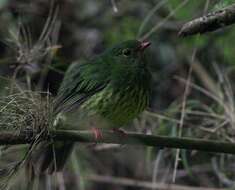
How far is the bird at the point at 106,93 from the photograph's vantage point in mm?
3211

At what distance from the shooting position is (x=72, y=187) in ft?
15.7

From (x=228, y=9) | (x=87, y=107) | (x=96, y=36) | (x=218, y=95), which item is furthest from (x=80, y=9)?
(x=228, y=9)

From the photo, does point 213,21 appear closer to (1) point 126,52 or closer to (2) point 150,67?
(1) point 126,52

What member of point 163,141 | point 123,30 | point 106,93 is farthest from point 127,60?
point 123,30

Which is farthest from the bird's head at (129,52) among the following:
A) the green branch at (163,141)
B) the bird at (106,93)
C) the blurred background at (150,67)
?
the green branch at (163,141)

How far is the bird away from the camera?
321 centimetres

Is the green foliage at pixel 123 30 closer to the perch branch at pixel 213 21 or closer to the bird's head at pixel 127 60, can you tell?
the bird's head at pixel 127 60

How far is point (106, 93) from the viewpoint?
3.29m

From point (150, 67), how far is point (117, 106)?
5.83 ft

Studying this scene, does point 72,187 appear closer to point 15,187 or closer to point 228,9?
point 15,187

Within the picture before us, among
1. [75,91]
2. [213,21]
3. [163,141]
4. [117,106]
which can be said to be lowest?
[163,141]

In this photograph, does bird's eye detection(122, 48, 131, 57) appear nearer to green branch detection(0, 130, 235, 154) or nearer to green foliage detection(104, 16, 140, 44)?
green branch detection(0, 130, 235, 154)

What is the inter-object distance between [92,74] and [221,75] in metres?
1.10

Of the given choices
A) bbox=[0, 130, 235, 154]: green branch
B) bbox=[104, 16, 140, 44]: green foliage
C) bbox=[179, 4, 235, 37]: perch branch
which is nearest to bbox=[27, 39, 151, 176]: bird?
bbox=[0, 130, 235, 154]: green branch
